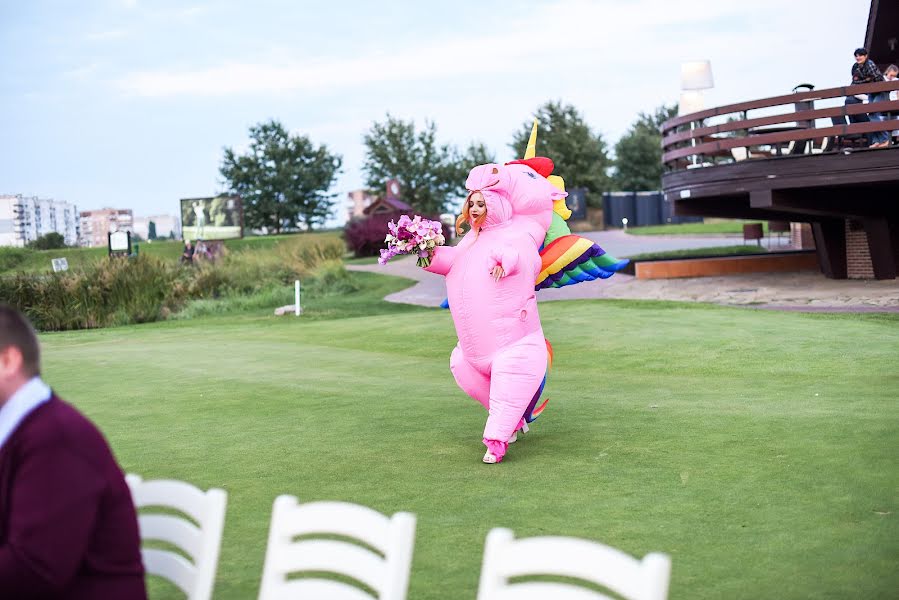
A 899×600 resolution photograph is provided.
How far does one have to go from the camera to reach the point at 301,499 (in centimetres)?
701

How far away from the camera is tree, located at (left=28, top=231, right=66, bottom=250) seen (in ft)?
172

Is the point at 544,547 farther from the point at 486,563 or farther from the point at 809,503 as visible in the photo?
the point at 809,503

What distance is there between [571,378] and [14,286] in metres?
19.0

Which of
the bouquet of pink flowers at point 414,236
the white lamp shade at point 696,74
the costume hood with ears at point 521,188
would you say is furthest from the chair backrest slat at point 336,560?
the white lamp shade at point 696,74

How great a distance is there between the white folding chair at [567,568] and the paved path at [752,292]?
16.7 m

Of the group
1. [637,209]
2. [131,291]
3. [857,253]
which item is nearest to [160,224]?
[637,209]

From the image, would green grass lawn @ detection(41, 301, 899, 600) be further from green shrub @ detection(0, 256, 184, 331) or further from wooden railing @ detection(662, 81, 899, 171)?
green shrub @ detection(0, 256, 184, 331)

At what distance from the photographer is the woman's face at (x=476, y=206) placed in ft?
27.2

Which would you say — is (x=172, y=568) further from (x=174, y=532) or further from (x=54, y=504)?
(x=54, y=504)

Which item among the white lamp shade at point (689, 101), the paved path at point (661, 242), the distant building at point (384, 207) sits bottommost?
the paved path at point (661, 242)

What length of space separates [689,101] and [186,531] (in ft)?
77.7

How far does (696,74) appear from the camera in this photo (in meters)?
25.1

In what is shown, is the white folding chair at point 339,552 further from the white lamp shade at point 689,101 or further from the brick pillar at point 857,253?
the white lamp shade at point 689,101

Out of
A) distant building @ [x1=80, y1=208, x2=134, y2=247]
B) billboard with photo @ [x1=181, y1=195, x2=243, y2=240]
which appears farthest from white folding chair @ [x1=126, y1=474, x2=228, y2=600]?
distant building @ [x1=80, y1=208, x2=134, y2=247]
